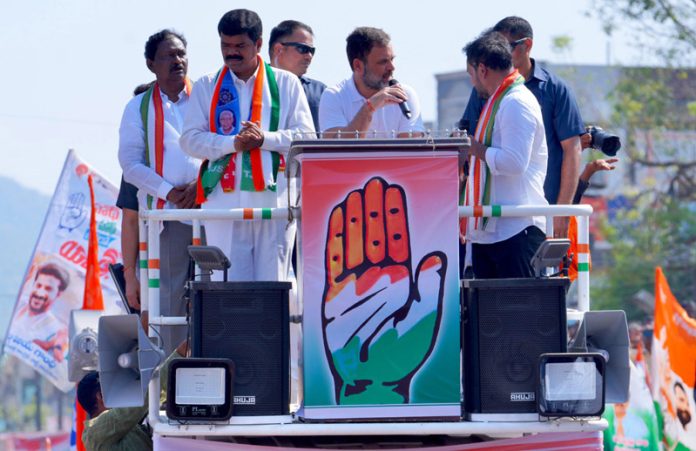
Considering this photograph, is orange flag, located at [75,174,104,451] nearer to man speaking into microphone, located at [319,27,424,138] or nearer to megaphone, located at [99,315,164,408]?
man speaking into microphone, located at [319,27,424,138]

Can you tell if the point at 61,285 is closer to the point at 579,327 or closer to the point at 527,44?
the point at 527,44

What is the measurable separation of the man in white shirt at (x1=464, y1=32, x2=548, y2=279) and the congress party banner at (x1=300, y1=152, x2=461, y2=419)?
1050 millimetres

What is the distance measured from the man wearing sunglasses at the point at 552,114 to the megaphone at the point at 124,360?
8.97ft

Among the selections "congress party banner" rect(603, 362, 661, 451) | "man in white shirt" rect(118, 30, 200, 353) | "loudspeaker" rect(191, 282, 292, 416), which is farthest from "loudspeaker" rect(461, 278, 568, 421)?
"congress party banner" rect(603, 362, 661, 451)

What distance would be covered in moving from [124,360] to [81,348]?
9.03 ft

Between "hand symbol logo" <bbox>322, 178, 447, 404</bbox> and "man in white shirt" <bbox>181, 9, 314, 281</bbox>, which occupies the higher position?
"man in white shirt" <bbox>181, 9, 314, 281</bbox>

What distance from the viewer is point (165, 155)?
8.84 metres

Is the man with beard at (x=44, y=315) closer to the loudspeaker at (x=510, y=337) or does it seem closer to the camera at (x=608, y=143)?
the camera at (x=608, y=143)

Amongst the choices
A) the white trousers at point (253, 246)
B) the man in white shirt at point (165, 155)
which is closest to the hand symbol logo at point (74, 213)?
the man in white shirt at point (165, 155)

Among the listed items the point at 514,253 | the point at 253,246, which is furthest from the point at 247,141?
the point at 514,253

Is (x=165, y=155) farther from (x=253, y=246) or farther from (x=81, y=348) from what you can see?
(x=81, y=348)

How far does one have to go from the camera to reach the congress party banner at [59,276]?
44.6 ft

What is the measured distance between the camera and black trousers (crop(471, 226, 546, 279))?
25.5 ft

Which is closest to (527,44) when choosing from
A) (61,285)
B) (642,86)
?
(61,285)
